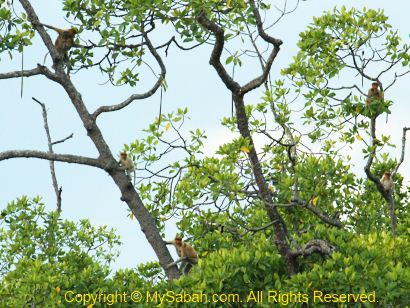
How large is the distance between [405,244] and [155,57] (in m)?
5.16

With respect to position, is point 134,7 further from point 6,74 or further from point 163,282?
point 163,282

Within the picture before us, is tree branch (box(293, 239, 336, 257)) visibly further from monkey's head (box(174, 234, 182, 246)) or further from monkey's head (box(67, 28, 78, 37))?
monkey's head (box(67, 28, 78, 37))

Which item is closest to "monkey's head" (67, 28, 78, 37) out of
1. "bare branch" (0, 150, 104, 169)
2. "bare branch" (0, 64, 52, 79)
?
"bare branch" (0, 64, 52, 79)

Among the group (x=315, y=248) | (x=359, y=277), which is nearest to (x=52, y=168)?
(x=315, y=248)

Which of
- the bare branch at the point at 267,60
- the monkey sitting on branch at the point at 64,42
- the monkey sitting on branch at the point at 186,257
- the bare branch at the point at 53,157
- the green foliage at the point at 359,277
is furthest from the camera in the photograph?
the monkey sitting on branch at the point at 64,42

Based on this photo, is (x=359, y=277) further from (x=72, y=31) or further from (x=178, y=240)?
(x=72, y=31)

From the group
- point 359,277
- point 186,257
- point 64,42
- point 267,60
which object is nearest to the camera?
point 359,277

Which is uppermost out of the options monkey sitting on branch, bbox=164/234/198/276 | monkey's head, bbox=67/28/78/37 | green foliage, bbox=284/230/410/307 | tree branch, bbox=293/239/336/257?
monkey's head, bbox=67/28/78/37

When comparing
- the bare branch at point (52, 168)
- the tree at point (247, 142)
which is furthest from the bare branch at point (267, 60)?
the bare branch at point (52, 168)

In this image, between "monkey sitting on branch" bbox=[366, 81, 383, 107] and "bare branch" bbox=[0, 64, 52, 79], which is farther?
"monkey sitting on branch" bbox=[366, 81, 383, 107]

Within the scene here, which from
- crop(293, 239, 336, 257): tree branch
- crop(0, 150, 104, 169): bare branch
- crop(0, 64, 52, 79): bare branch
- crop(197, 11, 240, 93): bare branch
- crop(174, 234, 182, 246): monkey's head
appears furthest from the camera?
crop(174, 234, 182, 246): monkey's head

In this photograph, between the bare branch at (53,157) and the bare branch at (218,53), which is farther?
the bare branch at (53,157)

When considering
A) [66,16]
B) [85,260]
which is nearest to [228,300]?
[85,260]

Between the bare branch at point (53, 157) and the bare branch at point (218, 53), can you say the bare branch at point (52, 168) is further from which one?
the bare branch at point (218, 53)
